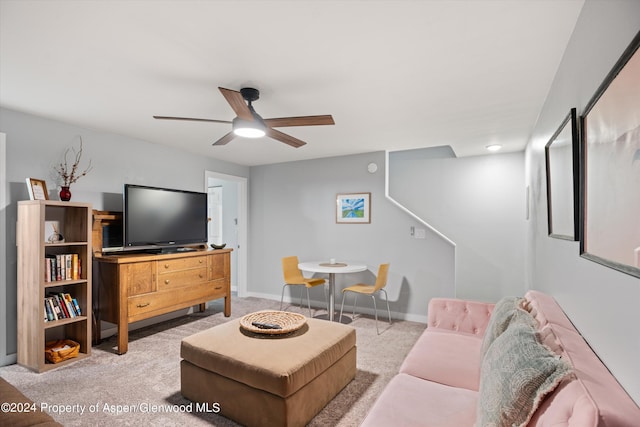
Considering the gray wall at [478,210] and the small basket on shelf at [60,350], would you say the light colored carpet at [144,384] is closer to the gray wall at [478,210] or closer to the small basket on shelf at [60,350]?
the small basket on shelf at [60,350]

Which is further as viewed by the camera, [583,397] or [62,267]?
[62,267]

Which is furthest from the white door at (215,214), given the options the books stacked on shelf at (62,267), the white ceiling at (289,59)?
the books stacked on shelf at (62,267)

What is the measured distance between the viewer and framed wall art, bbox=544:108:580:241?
55.3 inches

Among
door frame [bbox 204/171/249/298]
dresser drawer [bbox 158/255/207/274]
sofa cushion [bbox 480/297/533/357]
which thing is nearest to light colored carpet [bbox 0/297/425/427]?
dresser drawer [bbox 158/255/207/274]

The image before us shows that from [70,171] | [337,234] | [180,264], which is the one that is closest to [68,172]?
[70,171]

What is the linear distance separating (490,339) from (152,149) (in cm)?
413

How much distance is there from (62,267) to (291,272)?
2.66m

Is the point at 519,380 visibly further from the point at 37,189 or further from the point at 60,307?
the point at 37,189

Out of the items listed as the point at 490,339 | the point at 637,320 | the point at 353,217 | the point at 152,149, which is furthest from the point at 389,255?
the point at 637,320

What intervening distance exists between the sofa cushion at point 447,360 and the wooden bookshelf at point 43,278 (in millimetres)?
2962

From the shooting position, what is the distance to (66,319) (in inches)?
117

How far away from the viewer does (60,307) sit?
2.98 meters

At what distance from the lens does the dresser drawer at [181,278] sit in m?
3.59

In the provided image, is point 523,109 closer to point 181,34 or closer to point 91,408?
point 181,34
